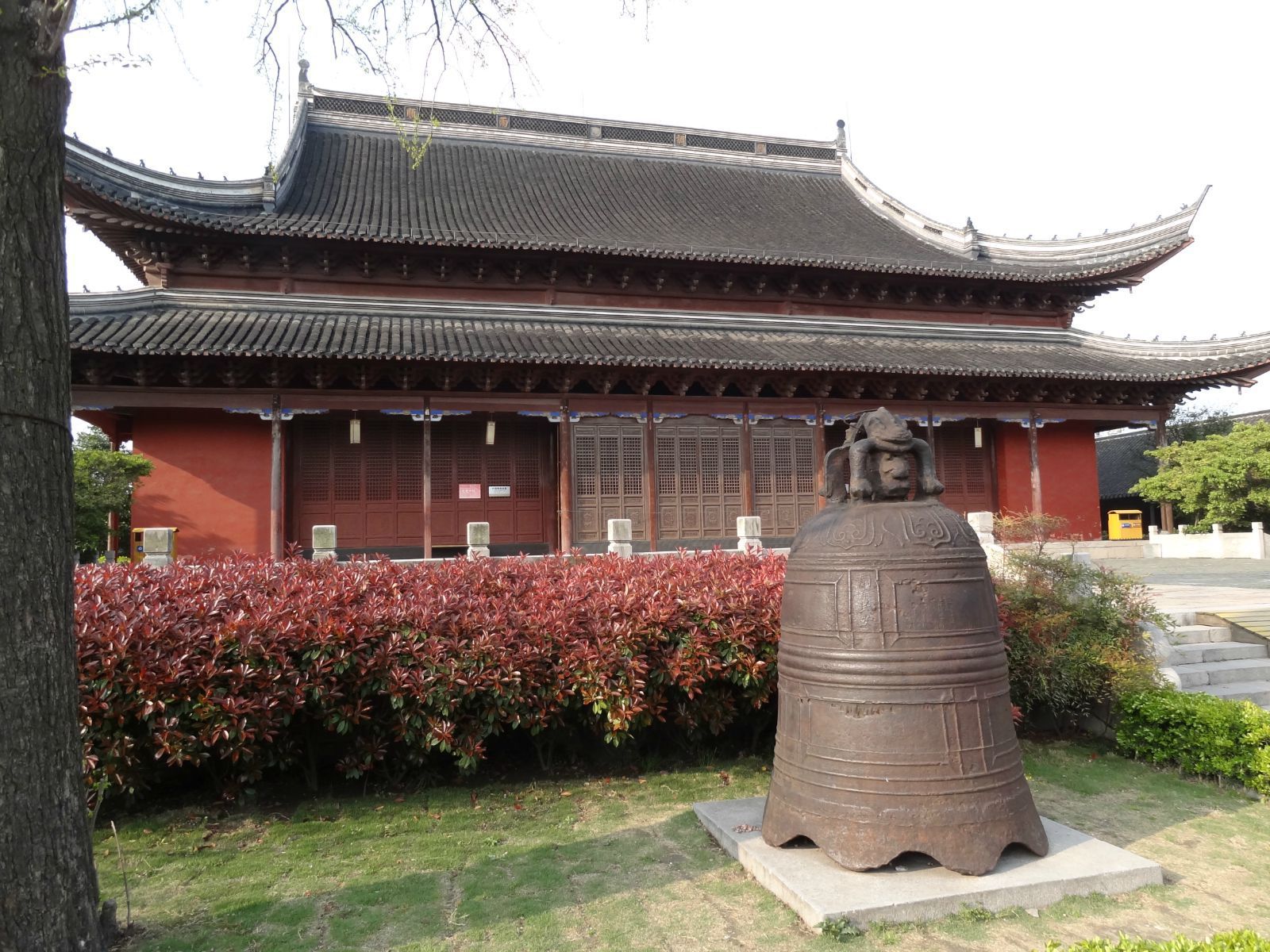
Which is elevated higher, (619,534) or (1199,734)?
(619,534)

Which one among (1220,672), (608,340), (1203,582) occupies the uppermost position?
(608,340)

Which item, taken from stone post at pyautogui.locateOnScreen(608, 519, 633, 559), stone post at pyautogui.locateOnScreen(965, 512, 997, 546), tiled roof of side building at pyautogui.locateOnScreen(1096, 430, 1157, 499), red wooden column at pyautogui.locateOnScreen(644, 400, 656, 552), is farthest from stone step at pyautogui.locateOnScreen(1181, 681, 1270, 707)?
tiled roof of side building at pyautogui.locateOnScreen(1096, 430, 1157, 499)

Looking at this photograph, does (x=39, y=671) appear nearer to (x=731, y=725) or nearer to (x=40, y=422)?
(x=40, y=422)

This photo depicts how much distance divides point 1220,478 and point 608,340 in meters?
14.3

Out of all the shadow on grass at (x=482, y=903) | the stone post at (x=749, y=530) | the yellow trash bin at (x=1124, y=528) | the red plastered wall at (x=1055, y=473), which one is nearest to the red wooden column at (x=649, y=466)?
the stone post at (x=749, y=530)

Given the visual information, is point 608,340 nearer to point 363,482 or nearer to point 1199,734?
point 363,482

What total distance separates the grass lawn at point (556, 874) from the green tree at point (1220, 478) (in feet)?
50.2

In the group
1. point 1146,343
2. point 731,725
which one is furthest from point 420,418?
point 1146,343

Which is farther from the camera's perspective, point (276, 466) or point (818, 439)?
point (818, 439)

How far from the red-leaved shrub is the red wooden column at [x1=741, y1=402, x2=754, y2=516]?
9.23 m

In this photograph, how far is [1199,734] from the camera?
545cm

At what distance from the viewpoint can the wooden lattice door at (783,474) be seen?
15.1 m

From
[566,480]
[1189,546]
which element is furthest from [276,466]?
[1189,546]

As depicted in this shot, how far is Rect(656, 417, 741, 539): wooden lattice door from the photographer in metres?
14.6
